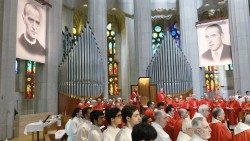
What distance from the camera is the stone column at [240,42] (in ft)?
60.0

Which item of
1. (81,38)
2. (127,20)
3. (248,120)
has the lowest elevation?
(248,120)

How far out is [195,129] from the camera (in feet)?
12.3

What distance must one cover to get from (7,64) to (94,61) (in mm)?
6269

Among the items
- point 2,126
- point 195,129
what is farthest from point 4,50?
point 195,129

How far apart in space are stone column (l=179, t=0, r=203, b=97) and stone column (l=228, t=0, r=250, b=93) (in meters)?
2.36

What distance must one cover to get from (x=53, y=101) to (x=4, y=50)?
4.84m

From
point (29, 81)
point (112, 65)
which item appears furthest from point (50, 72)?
point (112, 65)

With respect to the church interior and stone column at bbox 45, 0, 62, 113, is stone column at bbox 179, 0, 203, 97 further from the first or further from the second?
stone column at bbox 45, 0, 62, 113

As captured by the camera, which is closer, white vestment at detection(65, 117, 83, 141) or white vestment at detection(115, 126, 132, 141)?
white vestment at detection(115, 126, 132, 141)

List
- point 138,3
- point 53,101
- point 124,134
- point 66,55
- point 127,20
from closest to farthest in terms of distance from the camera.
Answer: point 124,134 → point 53,101 → point 66,55 → point 138,3 → point 127,20

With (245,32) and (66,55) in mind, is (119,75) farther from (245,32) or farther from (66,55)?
(245,32)

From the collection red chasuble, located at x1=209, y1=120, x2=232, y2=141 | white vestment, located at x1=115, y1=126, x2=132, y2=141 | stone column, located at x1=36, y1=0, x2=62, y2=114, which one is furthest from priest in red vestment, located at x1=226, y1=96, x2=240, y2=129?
white vestment, located at x1=115, y1=126, x2=132, y2=141

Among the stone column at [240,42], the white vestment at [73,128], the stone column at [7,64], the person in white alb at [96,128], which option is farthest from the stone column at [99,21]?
the person in white alb at [96,128]

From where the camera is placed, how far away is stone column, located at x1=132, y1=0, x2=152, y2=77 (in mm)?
19938
